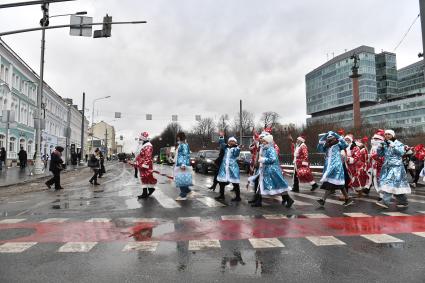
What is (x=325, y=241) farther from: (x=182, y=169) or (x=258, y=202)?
(x=182, y=169)

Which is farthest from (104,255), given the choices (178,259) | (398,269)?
(398,269)

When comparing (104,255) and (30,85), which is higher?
(30,85)

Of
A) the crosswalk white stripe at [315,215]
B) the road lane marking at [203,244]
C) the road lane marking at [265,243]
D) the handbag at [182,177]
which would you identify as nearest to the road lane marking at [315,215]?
the crosswalk white stripe at [315,215]

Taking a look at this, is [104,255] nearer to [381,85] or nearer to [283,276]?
[283,276]

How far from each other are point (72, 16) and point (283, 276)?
45.2 ft

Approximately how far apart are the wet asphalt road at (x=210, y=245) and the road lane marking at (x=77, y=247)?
15mm

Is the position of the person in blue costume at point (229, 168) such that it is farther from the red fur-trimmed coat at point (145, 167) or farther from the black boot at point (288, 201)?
the red fur-trimmed coat at point (145, 167)

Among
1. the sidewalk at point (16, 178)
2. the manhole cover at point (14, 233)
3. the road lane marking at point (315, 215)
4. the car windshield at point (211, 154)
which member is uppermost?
the car windshield at point (211, 154)

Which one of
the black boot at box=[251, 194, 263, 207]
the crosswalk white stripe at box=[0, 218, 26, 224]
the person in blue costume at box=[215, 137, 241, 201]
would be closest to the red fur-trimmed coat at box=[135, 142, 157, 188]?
the person in blue costume at box=[215, 137, 241, 201]

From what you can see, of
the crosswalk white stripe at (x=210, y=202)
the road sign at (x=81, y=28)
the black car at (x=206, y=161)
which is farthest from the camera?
the black car at (x=206, y=161)

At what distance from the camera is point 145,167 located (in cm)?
1180

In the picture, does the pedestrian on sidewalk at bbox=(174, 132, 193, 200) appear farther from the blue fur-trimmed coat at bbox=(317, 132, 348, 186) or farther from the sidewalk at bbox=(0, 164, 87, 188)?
the sidewalk at bbox=(0, 164, 87, 188)

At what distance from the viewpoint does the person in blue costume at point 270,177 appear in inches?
383

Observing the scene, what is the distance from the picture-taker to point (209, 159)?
26719mm
